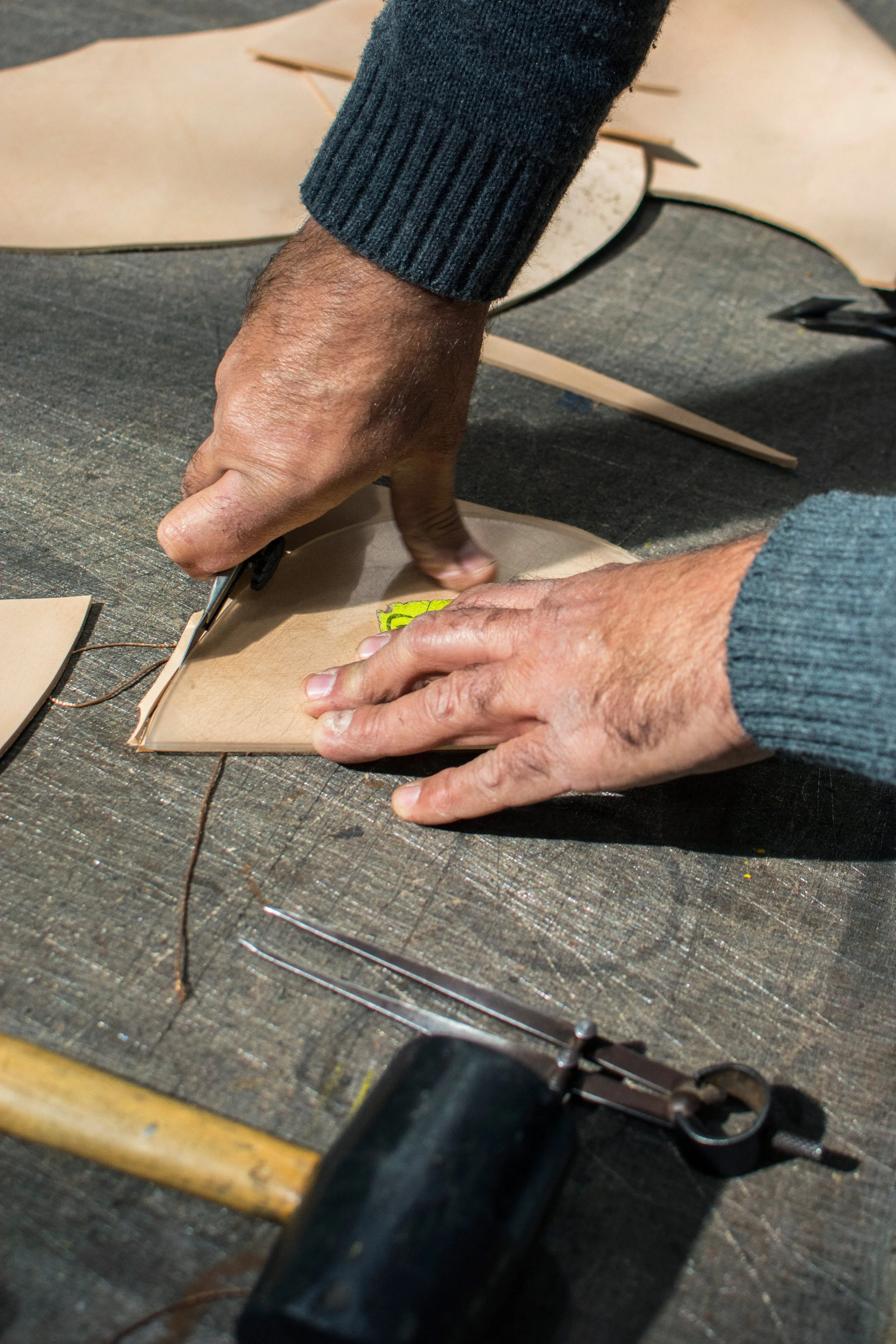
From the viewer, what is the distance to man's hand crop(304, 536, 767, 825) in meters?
0.94

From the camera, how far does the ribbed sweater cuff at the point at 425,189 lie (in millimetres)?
1068

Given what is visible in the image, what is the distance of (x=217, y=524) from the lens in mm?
1122

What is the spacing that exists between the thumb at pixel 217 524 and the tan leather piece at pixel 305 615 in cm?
15

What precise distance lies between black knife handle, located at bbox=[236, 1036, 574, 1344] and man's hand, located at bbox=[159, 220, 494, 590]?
2.20 ft

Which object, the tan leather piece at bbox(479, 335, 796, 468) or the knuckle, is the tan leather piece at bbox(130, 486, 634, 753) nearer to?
the knuckle

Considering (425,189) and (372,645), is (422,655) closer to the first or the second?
(372,645)

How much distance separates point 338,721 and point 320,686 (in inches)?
2.4

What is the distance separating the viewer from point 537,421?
5.57ft

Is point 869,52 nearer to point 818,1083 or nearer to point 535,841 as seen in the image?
point 535,841

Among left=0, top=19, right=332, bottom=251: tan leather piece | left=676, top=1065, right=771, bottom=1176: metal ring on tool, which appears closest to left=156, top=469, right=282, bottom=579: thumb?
left=676, top=1065, right=771, bottom=1176: metal ring on tool

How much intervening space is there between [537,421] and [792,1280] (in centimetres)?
136

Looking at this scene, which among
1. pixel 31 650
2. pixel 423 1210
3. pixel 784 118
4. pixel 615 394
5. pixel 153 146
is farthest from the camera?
pixel 784 118

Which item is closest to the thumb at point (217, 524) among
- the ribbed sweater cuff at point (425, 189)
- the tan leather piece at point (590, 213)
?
the ribbed sweater cuff at point (425, 189)

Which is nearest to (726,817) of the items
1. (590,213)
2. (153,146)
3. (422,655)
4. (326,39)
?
(422,655)
